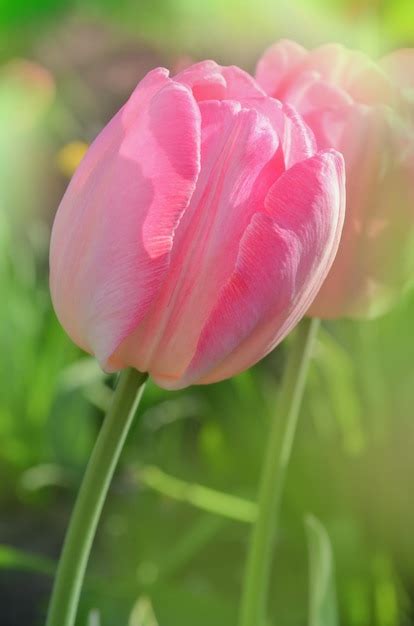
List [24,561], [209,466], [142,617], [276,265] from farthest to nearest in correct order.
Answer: [209,466], [24,561], [142,617], [276,265]

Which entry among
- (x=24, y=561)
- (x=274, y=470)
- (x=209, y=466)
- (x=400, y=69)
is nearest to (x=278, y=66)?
(x=400, y=69)

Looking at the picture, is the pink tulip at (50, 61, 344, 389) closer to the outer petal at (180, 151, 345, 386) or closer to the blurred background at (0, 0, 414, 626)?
the outer petal at (180, 151, 345, 386)

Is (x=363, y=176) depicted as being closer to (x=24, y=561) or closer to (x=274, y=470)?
(x=274, y=470)

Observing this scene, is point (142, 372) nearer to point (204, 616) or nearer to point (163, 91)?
point (163, 91)

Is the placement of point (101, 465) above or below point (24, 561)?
above

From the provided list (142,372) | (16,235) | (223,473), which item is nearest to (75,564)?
(142,372)

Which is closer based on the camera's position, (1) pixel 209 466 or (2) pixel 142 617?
(2) pixel 142 617

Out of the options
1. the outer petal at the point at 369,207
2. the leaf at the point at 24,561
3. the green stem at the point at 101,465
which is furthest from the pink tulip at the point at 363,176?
the leaf at the point at 24,561

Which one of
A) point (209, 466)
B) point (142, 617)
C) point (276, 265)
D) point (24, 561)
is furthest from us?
point (209, 466)
